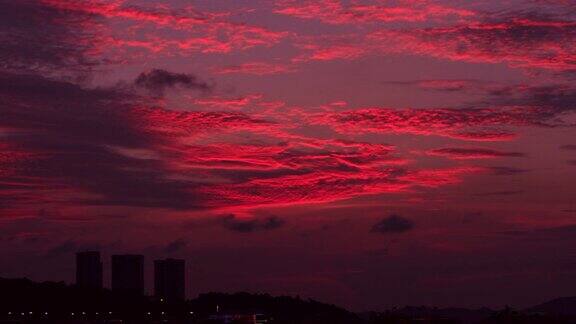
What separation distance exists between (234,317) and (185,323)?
26.1 metres

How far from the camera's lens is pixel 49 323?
150 m

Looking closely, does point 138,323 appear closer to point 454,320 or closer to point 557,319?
point 454,320

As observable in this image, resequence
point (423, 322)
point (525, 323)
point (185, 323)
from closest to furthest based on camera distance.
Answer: point (423, 322) < point (525, 323) < point (185, 323)

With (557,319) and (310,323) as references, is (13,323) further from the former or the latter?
(557,319)

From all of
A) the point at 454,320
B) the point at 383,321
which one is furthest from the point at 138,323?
the point at 454,320

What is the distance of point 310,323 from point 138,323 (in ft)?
97.6

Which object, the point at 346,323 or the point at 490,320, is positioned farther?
the point at 346,323

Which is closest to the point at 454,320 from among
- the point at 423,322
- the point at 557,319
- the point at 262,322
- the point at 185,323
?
the point at 423,322

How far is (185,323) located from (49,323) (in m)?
22.7

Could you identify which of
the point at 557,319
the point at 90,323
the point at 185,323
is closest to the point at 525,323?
the point at 557,319

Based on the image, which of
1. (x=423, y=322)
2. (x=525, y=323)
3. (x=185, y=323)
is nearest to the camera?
(x=423, y=322)

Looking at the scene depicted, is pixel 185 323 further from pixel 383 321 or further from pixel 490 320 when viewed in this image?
pixel 490 320

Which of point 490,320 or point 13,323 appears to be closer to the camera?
point 13,323

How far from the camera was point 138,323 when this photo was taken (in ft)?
534
